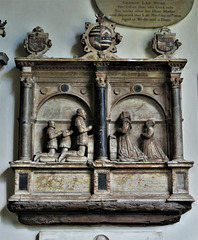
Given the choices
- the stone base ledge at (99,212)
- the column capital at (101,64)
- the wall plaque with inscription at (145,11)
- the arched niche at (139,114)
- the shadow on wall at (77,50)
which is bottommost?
the stone base ledge at (99,212)

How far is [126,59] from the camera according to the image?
24.7 ft

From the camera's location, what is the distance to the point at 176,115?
24.6 feet

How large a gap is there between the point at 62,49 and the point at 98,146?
1.93m

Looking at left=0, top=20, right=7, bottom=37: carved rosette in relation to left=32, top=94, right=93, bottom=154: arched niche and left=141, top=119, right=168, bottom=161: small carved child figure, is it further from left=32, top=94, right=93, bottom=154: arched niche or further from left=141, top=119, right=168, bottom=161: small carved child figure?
left=141, top=119, right=168, bottom=161: small carved child figure

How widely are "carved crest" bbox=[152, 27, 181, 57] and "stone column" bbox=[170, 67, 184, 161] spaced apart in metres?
0.37

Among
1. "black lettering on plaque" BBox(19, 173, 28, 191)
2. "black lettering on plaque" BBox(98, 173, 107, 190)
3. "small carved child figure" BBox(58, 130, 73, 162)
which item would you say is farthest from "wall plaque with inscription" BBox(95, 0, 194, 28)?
"black lettering on plaque" BBox(19, 173, 28, 191)

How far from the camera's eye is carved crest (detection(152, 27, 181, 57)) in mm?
7804

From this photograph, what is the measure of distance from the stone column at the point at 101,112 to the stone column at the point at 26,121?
1130 millimetres

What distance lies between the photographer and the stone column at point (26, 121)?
7.36m

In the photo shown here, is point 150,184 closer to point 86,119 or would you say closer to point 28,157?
point 86,119

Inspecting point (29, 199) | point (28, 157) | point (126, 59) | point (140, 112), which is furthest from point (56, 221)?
point (126, 59)

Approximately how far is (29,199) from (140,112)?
2.39 meters

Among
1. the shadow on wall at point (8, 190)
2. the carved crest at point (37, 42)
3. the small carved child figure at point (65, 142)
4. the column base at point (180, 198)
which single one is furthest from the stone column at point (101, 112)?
the shadow on wall at point (8, 190)

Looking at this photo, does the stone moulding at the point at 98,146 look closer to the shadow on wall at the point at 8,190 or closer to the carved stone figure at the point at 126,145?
the carved stone figure at the point at 126,145
